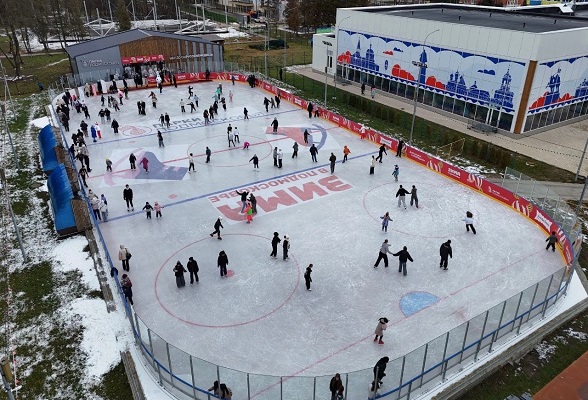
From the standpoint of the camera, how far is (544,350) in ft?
46.8

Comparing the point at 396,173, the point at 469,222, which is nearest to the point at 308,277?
the point at 469,222

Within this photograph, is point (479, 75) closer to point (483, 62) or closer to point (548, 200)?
point (483, 62)

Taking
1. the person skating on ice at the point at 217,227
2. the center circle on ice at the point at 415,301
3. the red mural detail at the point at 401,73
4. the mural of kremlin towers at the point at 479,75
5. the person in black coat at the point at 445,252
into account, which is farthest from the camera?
the red mural detail at the point at 401,73

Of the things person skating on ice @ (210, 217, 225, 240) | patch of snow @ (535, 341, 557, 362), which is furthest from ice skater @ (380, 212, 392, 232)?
patch of snow @ (535, 341, 557, 362)

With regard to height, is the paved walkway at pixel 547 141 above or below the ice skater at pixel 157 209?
below

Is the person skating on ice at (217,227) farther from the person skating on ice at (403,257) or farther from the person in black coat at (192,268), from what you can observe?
the person skating on ice at (403,257)

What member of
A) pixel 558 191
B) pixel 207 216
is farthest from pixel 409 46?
pixel 207 216

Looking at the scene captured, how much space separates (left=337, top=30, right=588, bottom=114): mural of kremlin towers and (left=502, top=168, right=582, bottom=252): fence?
1006cm

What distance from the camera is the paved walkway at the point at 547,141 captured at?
28.7 metres

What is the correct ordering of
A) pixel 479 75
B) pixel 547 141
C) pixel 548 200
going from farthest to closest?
pixel 479 75, pixel 547 141, pixel 548 200

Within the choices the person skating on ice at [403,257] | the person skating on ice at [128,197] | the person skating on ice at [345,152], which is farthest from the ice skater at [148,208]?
the person skating on ice at [345,152]

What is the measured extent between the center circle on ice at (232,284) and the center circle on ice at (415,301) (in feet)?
12.9

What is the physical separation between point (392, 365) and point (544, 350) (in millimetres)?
6215

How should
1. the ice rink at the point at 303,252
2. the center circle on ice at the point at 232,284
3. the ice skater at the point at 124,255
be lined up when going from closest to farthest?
the ice rink at the point at 303,252 < the center circle on ice at the point at 232,284 < the ice skater at the point at 124,255
